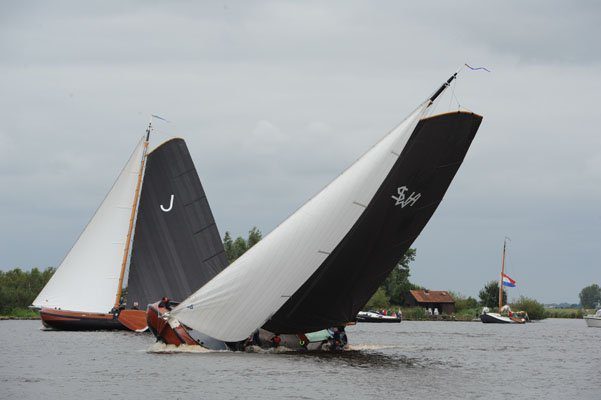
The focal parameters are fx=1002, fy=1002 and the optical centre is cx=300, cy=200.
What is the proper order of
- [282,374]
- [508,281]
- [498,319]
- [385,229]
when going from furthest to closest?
[508,281]
[498,319]
[385,229]
[282,374]

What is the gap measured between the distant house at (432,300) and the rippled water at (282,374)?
100 m

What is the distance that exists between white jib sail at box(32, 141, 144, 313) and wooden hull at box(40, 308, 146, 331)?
0.44 m

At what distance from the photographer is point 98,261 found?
6469 cm

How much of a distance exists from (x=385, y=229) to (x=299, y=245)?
373 centimetres

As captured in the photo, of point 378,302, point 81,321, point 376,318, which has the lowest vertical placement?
point 81,321

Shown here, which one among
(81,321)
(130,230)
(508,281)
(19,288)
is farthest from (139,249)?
(508,281)

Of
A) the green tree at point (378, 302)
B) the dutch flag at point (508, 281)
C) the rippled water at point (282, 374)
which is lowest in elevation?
the rippled water at point (282, 374)

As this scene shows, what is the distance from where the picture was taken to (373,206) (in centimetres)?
4156

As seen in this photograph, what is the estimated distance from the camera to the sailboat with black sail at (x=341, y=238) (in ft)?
134

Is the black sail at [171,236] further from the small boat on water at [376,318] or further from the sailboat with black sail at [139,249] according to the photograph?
the small boat on water at [376,318]

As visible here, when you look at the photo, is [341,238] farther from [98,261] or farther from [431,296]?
[431,296]

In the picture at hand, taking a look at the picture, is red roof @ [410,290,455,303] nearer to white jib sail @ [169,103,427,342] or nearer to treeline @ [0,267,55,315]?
treeline @ [0,267,55,315]

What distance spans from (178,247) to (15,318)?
49.9 meters

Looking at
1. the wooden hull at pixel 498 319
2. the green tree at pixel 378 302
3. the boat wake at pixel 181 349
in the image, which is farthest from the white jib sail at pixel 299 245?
the green tree at pixel 378 302
